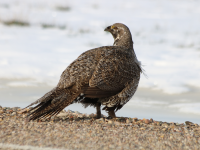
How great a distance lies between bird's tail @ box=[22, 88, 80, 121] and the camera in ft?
20.1

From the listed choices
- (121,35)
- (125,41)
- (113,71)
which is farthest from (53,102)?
(121,35)

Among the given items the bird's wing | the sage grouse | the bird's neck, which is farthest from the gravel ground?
the bird's neck

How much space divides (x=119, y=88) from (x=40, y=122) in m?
2.09

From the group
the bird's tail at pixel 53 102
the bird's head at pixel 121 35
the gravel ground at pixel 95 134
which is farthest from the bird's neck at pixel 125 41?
the bird's tail at pixel 53 102

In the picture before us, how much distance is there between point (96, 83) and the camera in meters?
5.96

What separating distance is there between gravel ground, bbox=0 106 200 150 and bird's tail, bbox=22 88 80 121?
277 mm

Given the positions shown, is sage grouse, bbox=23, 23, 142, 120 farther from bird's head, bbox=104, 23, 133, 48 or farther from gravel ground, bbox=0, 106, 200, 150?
bird's head, bbox=104, 23, 133, 48

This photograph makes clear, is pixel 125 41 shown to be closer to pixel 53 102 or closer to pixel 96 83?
pixel 96 83

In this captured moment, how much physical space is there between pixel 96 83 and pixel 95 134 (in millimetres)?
1140

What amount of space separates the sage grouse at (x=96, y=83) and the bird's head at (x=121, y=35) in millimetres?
1020

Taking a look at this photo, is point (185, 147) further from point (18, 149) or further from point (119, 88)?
point (18, 149)

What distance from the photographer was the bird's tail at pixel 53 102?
6.12 meters

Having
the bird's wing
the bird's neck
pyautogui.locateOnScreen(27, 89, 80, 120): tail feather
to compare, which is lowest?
pyautogui.locateOnScreen(27, 89, 80, 120): tail feather

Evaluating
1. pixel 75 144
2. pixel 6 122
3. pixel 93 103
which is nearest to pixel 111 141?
pixel 75 144
